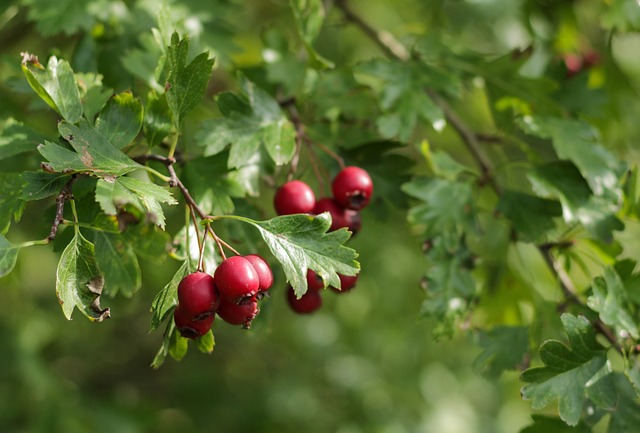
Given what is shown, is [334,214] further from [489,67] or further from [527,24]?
[527,24]

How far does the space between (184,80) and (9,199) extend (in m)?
0.35

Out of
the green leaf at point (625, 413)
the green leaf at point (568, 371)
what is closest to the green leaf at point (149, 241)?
the green leaf at point (568, 371)

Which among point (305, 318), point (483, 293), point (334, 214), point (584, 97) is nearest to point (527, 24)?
point (584, 97)

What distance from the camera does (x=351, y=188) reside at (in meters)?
1.30

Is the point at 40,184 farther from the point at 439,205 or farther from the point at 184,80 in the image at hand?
the point at 439,205

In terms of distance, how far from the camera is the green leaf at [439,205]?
1484 mm

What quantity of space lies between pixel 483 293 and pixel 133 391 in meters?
2.21

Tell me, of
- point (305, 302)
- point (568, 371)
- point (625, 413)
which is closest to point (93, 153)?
point (305, 302)

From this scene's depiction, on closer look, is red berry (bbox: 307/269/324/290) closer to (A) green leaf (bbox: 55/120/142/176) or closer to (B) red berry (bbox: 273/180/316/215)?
(B) red berry (bbox: 273/180/316/215)

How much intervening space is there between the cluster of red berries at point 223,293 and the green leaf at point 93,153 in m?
0.19

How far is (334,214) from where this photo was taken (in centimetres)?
131

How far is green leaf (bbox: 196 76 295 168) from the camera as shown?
1.31m

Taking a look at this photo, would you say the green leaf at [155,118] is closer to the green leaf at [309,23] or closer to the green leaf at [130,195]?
the green leaf at [130,195]

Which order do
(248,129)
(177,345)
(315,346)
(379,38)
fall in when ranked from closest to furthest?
(177,345) → (248,129) → (379,38) → (315,346)
